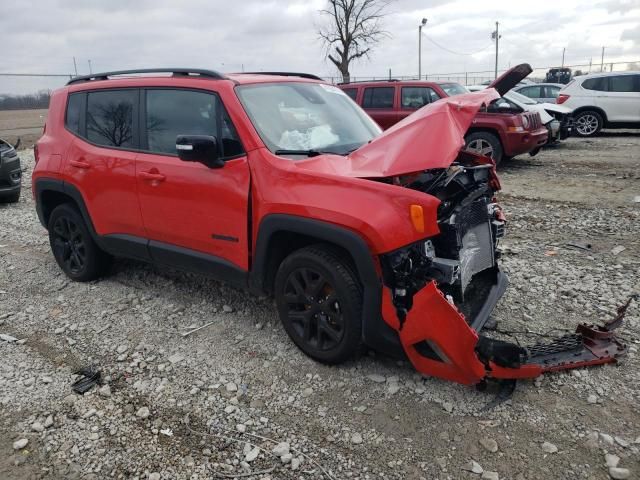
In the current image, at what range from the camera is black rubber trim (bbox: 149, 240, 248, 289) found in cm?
359

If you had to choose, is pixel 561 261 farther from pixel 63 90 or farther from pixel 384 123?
pixel 384 123

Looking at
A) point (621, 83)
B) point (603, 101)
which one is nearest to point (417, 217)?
point (603, 101)

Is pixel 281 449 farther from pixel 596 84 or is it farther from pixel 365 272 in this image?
pixel 596 84

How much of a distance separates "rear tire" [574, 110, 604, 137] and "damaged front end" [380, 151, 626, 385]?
12.6 m

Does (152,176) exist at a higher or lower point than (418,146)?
lower

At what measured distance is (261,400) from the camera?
10.1ft

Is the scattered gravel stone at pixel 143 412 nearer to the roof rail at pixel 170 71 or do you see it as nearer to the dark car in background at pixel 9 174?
the roof rail at pixel 170 71

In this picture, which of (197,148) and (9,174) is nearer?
(197,148)

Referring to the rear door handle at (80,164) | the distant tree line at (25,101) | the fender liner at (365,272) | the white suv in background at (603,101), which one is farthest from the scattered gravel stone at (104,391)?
the distant tree line at (25,101)

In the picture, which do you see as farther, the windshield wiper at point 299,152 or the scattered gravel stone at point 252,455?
the windshield wiper at point 299,152

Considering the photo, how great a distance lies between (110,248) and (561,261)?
14.1ft

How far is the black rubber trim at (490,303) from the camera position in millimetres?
3147

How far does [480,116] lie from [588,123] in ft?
21.2

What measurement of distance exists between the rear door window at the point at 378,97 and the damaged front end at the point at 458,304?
24.2ft
